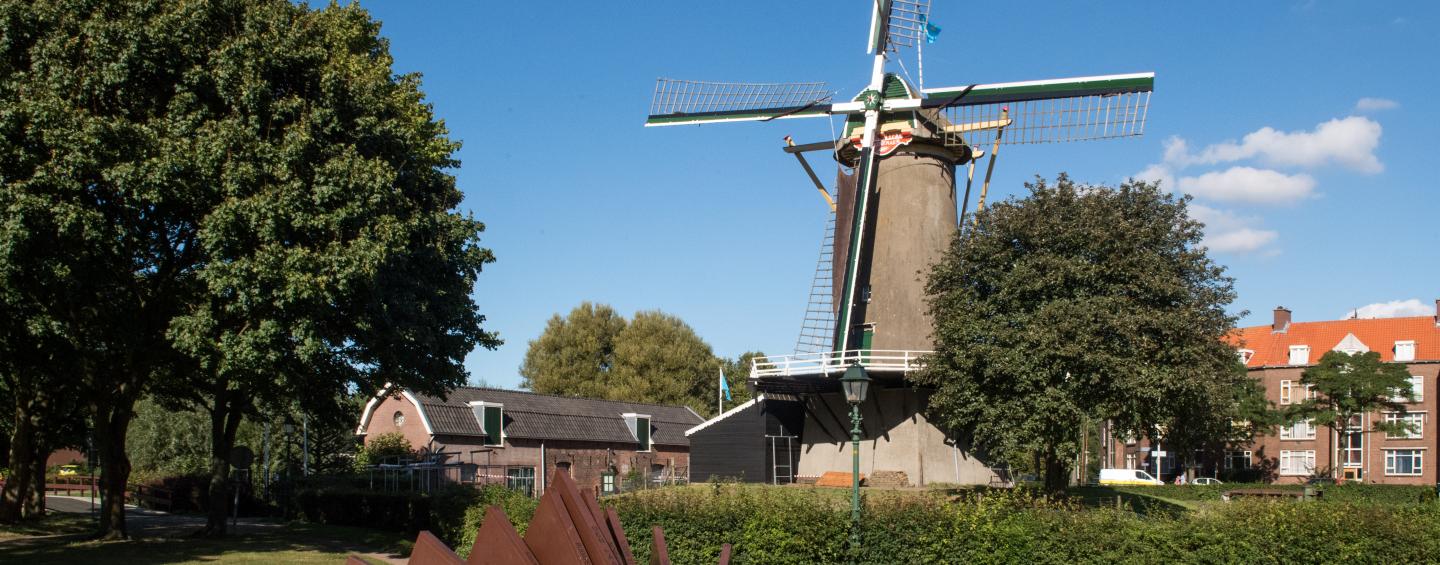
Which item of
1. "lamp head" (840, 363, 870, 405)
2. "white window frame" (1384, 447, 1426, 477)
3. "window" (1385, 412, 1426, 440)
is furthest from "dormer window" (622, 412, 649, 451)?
"white window frame" (1384, 447, 1426, 477)

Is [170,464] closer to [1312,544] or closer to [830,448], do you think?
[830,448]

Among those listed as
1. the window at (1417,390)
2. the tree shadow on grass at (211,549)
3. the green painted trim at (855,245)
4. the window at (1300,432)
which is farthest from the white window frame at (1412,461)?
the tree shadow on grass at (211,549)

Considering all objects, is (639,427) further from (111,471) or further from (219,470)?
(111,471)

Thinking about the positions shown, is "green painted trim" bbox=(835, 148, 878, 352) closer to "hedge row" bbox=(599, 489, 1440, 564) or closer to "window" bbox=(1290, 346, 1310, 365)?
"hedge row" bbox=(599, 489, 1440, 564)

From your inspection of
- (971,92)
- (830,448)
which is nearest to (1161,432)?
(830,448)

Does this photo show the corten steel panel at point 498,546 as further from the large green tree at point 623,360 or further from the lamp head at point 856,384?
the large green tree at point 623,360

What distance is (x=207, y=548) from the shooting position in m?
22.7

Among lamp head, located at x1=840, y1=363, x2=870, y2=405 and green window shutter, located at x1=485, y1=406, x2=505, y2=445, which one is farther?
green window shutter, located at x1=485, y1=406, x2=505, y2=445

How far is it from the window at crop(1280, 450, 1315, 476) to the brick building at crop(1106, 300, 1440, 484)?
51mm

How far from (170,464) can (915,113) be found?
39.4 metres

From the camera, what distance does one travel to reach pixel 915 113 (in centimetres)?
3341

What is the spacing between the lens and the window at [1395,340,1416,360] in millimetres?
60469

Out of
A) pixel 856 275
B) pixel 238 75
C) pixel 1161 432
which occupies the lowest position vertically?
pixel 1161 432

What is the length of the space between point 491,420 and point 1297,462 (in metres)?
44.9
